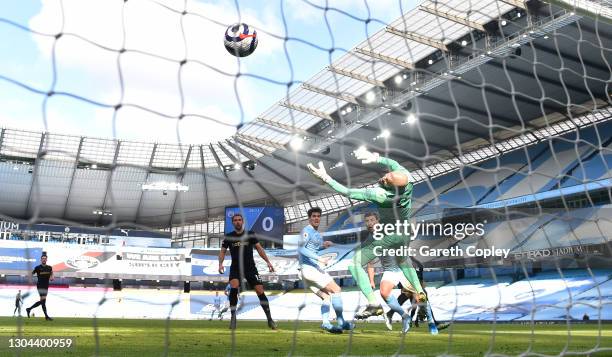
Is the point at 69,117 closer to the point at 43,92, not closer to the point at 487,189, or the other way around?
the point at 43,92

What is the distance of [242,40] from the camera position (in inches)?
195

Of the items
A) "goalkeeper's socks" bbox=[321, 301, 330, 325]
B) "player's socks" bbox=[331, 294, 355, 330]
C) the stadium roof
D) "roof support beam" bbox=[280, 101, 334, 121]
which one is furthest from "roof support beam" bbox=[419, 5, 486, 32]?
"player's socks" bbox=[331, 294, 355, 330]

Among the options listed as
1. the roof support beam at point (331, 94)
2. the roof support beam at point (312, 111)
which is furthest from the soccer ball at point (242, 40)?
the roof support beam at point (312, 111)

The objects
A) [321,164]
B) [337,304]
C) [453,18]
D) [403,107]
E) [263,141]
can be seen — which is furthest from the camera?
[263,141]

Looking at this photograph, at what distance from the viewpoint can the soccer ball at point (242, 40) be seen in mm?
4627

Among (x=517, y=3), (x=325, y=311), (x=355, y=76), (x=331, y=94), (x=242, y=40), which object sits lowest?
(x=325, y=311)

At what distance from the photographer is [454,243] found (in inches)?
830

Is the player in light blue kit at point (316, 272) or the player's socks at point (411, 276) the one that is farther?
the player in light blue kit at point (316, 272)

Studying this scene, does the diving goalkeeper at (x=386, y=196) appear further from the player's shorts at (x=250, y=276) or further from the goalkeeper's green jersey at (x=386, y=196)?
the player's shorts at (x=250, y=276)

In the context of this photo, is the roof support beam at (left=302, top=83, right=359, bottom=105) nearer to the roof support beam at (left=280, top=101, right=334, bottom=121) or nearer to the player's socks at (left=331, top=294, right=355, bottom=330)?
the roof support beam at (left=280, top=101, right=334, bottom=121)

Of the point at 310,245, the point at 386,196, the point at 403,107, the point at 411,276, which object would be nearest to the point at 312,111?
the point at 403,107

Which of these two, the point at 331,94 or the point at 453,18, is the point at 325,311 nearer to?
the point at 453,18

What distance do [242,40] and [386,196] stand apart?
2014 millimetres

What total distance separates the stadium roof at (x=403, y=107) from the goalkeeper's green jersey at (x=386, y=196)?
7.11 feet
